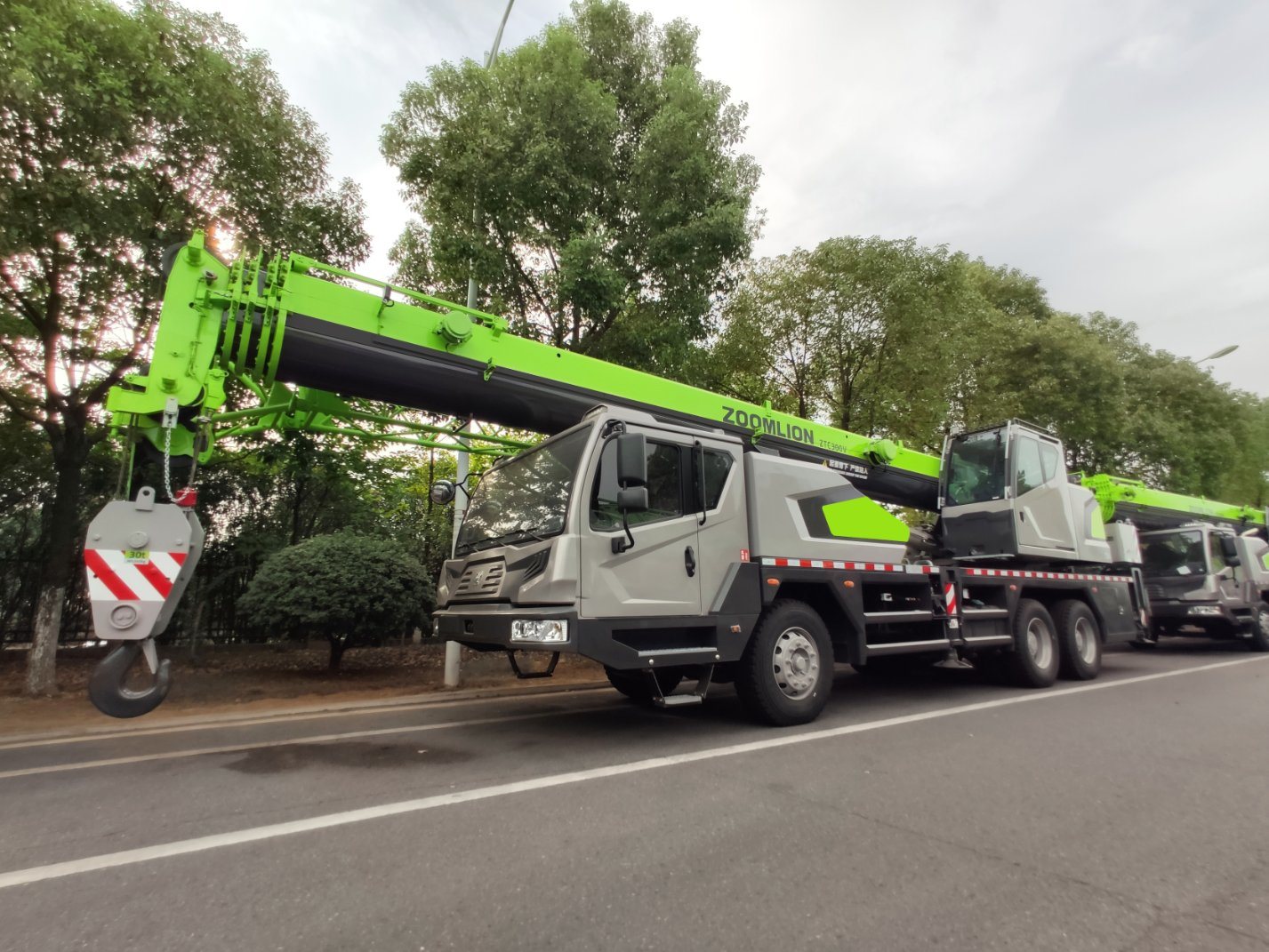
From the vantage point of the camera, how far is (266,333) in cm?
454

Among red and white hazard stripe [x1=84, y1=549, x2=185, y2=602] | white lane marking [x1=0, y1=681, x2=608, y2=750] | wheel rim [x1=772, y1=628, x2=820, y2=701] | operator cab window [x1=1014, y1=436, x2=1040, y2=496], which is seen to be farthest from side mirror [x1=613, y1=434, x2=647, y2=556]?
operator cab window [x1=1014, y1=436, x2=1040, y2=496]

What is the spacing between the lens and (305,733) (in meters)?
5.84

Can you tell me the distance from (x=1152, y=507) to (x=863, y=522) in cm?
969

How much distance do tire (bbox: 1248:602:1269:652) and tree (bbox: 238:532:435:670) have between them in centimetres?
1551

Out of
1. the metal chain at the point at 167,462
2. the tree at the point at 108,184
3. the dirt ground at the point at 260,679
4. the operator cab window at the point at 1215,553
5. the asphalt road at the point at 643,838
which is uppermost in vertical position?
the tree at the point at 108,184

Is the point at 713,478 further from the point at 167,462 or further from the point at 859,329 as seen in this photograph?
the point at 859,329

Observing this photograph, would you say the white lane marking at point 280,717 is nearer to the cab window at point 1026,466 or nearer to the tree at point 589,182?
the tree at point 589,182

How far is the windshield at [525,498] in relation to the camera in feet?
16.8

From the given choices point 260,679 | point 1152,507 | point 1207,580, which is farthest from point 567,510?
point 1207,580

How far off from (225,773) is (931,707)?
6.31 metres

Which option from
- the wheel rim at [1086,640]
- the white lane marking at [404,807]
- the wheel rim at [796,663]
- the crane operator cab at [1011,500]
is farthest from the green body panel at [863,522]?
the wheel rim at [1086,640]

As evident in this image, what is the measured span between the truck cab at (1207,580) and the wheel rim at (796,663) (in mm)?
10155

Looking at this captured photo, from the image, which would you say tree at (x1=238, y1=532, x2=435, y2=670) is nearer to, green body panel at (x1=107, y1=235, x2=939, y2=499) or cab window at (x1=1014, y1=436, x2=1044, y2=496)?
green body panel at (x1=107, y1=235, x2=939, y2=499)

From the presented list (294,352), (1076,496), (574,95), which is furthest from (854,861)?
(574,95)
